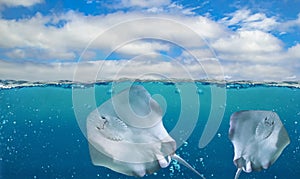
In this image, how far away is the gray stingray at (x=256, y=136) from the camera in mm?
2584

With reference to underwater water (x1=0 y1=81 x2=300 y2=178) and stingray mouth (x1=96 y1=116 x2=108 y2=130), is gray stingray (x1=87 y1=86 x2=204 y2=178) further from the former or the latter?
underwater water (x1=0 y1=81 x2=300 y2=178)

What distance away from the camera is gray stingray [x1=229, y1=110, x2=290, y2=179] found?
258 cm

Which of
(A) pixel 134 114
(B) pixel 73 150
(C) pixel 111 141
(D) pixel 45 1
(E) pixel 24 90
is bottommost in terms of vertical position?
(B) pixel 73 150

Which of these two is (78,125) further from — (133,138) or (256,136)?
(256,136)

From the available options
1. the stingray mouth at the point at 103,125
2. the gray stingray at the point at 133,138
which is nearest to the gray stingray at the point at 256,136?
the gray stingray at the point at 133,138

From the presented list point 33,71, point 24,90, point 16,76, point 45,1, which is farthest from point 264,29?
point 24,90

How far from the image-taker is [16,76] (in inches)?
121

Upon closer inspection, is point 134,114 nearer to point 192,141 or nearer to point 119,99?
point 119,99

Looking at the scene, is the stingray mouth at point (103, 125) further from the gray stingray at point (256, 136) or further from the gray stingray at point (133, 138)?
the gray stingray at point (256, 136)

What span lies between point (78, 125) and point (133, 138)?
1.39 meters

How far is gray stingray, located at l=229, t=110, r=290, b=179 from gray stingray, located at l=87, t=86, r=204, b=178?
0.64 meters

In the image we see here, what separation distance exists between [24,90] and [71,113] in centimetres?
73

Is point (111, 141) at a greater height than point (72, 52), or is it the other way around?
point (72, 52)

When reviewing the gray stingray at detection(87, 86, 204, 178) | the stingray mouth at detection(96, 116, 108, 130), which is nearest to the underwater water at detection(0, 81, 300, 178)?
the gray stingray at detection(87, 86, 204, 178)
